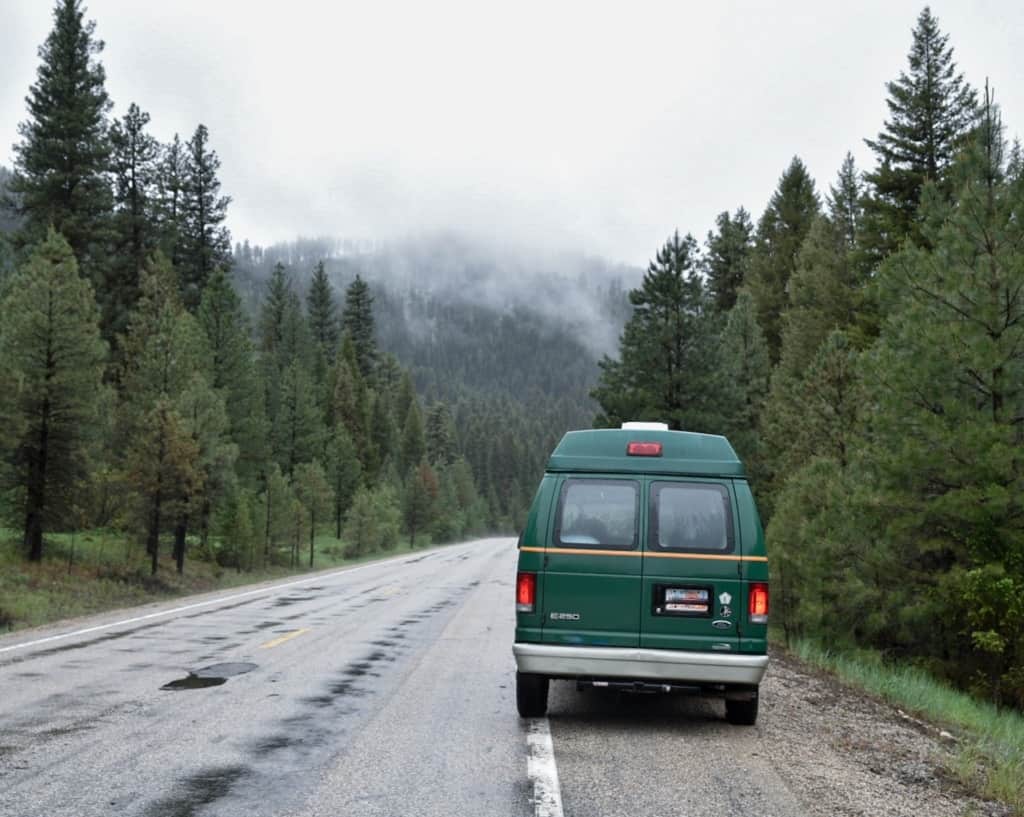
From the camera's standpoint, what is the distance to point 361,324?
99.8 m

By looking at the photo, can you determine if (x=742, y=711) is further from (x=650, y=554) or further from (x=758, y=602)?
(x=650, y=554)

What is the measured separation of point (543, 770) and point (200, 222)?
57.7 meters

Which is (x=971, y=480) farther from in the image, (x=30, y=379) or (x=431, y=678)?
(x=30, y=379)

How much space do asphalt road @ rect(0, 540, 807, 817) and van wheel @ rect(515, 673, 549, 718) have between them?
0.47 feet

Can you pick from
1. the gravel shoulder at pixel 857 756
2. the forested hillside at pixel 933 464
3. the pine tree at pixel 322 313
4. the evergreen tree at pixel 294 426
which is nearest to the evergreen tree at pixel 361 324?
the pine tree at pixel 322 313

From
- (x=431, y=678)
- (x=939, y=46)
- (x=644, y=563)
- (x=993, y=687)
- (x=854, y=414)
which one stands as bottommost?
(x=993, y=687)

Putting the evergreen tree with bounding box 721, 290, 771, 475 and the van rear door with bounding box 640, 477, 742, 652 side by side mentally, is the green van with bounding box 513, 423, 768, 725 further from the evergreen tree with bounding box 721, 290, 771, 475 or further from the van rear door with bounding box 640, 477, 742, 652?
the evergreen tree with bounding box 721, 290, 771, 475

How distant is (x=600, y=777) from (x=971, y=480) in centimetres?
985

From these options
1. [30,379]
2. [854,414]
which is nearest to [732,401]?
[854,414]

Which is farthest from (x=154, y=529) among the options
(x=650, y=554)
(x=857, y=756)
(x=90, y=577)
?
(x=857, y=756)

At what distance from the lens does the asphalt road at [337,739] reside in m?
4.97

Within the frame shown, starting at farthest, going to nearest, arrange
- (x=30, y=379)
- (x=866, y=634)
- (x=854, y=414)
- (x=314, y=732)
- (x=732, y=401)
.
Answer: (x=732, y=401), (x=30, y=379), (x=854, y=414), (x=866, y=634), (x=314, y=732)

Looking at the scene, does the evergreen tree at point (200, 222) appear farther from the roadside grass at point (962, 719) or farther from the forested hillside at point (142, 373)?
the roadside grass at point (962, 719)

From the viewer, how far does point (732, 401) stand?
31.5 metres
